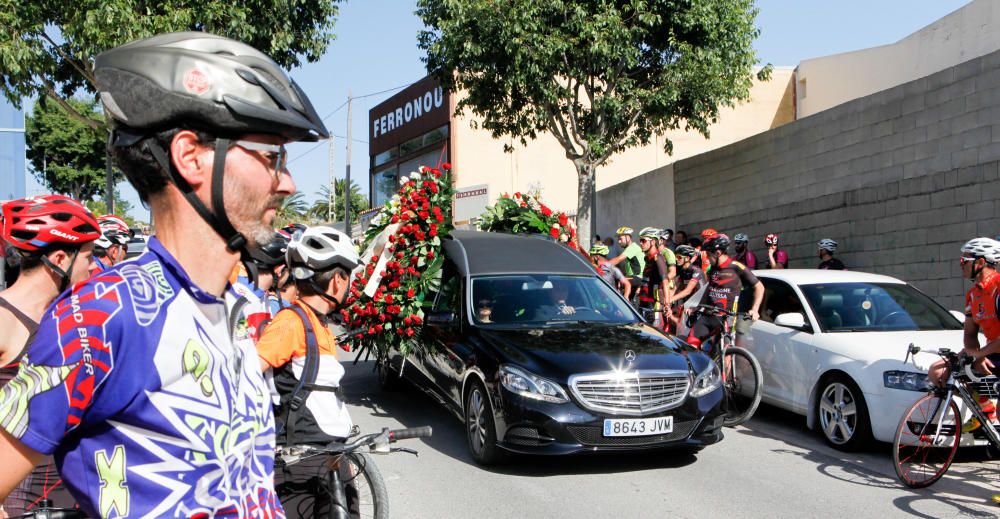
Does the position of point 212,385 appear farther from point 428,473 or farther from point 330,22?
point 330,22

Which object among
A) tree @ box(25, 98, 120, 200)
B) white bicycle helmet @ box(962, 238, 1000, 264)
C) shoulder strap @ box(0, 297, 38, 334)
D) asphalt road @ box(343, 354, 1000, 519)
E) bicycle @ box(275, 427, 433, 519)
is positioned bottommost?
asphalt road @ box(343, 354, 1000, 519)

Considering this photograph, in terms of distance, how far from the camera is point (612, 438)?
612cm

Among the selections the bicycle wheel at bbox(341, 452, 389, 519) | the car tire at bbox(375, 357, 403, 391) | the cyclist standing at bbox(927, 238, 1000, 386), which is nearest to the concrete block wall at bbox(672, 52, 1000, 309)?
the cyclist standing at bbox(927, 238, 1000, 386)

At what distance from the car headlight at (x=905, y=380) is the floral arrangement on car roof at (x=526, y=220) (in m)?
4.02

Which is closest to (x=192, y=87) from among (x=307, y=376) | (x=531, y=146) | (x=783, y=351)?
(x=307, y=376)

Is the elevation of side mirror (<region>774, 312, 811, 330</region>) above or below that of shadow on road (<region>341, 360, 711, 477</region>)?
above

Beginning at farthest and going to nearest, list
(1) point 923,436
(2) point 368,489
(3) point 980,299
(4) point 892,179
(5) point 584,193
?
(5) point 584,193 → (4) point 892,179 → (3) point 980,299 → (1) point 923,436 → (2) point 368,489

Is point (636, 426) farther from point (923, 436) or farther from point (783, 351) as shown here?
point (783, 351)

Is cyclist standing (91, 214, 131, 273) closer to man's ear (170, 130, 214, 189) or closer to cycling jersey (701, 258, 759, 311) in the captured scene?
cycling jersey (701, 258, 759, 311)

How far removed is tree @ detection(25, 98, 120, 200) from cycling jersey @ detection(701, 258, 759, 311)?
42.7 m

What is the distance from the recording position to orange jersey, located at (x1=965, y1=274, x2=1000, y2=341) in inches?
234

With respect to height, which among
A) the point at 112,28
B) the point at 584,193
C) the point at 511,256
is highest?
the point at 112,28

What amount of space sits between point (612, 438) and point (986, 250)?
3.11m

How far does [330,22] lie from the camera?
1552 centimetres
